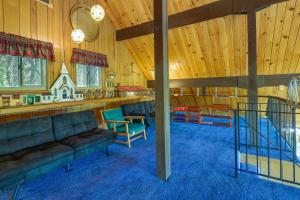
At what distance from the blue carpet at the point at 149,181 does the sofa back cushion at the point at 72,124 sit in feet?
1.67

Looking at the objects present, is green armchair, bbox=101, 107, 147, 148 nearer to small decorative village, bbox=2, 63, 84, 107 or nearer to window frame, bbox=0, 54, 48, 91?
small decorative village, bbox=2, 63, 84, 107

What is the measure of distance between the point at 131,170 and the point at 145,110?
2.52 m

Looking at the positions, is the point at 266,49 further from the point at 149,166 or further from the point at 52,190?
the point at 52,190

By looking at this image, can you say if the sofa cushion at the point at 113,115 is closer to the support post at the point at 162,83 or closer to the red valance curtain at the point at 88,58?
the red valance curtain at the point at 88,58

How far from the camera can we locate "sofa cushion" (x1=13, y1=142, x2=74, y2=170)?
6.39 ft

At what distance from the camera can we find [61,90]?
3.62 m

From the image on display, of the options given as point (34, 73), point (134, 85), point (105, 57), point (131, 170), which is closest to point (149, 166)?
point (131, 170)

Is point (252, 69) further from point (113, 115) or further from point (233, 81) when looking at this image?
point (113, 115)

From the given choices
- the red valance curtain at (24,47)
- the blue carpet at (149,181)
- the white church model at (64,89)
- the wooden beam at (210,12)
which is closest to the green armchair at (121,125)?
the blue carpet at (149,181)

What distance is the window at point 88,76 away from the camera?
4.16 m

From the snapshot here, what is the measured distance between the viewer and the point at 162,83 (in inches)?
85.7

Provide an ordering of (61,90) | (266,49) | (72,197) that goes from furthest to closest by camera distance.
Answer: (266,49) < (61,90) < (72,197)

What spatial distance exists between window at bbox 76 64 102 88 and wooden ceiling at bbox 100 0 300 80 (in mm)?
1615

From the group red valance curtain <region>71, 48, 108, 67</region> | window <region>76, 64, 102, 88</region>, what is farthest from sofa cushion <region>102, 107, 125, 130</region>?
red valance curtain <region>71, 48, 108, 67</region>
